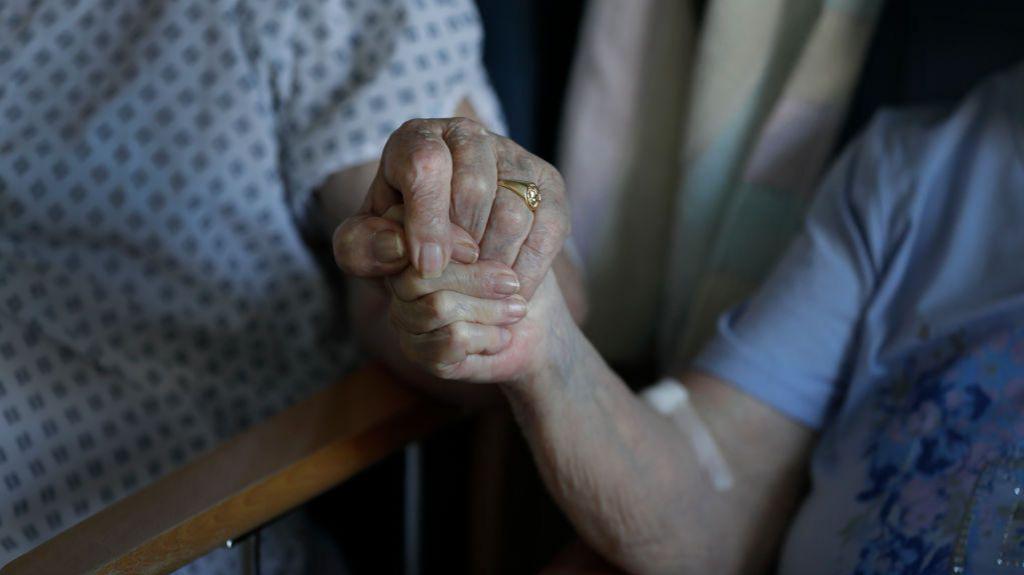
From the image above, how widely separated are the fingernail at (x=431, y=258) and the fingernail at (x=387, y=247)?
0.07 feet

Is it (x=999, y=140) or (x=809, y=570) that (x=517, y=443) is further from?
(x=999, y=140)

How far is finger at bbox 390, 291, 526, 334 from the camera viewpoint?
62 cm

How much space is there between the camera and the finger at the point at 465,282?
625 millimetres

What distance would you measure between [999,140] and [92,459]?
935mm

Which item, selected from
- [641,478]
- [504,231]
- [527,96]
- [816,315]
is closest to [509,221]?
[504,231]

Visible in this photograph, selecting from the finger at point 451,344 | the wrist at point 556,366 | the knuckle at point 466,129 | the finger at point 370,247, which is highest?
the knuckle at point 466,129

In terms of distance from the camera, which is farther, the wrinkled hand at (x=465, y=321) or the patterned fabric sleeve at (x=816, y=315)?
the patterned fabric sleeve at (x=816, y=315)

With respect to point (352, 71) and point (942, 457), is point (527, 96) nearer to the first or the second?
point (352, 71)

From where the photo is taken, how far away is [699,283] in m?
1.18

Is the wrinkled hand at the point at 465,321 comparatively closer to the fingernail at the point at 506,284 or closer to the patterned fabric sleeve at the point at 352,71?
the fingernail at the point at 506,284

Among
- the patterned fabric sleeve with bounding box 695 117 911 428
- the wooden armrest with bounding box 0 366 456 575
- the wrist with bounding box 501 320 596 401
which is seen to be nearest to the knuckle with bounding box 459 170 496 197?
the wrist with bounding box 501 320 596 401

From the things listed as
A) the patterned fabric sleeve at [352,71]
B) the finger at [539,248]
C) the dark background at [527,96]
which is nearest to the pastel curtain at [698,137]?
the dark background at [527,96]

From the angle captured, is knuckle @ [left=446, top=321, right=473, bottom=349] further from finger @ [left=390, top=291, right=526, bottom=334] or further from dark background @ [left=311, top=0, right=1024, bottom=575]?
dark background @ [left=311, top=0, right=1024, bottom=575]

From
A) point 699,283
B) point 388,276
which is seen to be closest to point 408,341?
point 388,276
